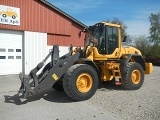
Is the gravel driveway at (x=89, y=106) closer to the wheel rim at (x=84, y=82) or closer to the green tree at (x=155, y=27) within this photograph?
the wheel rim at (x=84, y=82)

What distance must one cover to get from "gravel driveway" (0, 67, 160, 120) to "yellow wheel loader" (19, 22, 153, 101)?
18.2 inches

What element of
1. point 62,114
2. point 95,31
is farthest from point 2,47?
point 62,114

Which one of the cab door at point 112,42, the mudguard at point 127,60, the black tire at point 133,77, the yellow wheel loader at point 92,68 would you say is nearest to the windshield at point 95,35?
the yellow wheel loader at point 92,68

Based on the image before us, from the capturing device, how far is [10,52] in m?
15.5

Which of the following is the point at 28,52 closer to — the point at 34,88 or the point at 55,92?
the point at 55,92

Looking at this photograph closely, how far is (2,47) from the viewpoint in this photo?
15.1 meters

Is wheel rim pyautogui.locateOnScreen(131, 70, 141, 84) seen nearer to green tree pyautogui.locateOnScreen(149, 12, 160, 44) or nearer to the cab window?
the cab window

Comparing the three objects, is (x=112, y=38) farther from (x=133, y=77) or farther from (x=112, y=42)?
(x=133, y=77)

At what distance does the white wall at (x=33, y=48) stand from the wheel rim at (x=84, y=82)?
869 centimetres

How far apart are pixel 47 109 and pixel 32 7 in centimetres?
1082

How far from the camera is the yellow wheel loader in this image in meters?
7.47

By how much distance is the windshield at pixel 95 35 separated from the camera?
30.3 ft

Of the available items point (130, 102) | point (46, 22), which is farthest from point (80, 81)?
point (46, 22)

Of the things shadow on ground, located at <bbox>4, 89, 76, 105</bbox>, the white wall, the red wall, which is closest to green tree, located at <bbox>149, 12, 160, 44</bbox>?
the red wall
